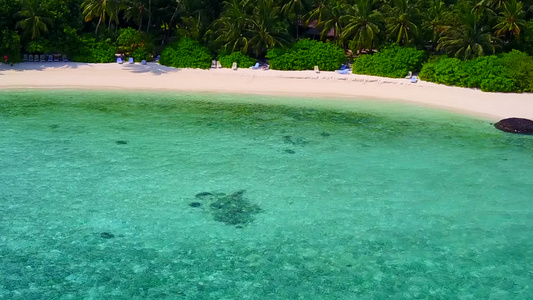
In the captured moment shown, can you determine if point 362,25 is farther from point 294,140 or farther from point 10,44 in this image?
point 10,44

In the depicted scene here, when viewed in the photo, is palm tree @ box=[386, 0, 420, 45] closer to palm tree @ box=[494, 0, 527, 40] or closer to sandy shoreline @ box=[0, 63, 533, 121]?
sandy shoreline @ box=[0, 63, 533, 121]

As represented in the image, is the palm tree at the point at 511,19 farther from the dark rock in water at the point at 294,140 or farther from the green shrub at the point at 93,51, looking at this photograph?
the green shrub at the point at 93,51

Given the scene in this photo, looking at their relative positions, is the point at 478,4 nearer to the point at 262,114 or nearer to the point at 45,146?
the point at 262,114

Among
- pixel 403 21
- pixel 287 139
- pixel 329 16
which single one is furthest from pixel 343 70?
pixel 287 139

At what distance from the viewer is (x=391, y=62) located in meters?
38.1

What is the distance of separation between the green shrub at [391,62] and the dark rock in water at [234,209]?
2037 centimetres

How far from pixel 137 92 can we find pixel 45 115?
6445 mm

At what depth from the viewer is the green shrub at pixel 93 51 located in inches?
1558

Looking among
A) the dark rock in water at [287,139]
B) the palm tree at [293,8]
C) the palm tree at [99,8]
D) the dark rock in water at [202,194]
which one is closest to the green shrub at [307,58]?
the palm tree at [293,8]

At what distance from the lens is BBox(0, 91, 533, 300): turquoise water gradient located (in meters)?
15.3

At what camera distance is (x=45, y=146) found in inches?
981

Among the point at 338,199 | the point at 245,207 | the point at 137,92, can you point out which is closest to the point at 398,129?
the point at 338,199

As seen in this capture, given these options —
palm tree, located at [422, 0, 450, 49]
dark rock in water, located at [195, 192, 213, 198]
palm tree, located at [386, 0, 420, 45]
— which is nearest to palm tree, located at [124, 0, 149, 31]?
palm tree, located at [386, 0, 420, 45]

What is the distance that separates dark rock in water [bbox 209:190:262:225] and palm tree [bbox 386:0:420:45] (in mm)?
22188
